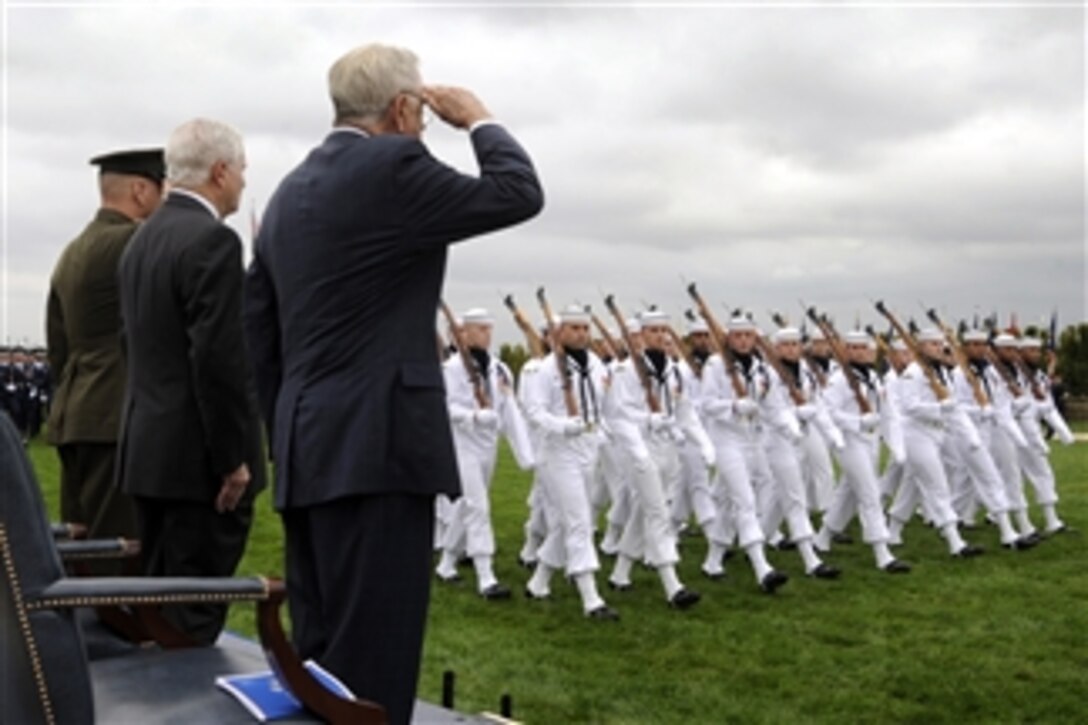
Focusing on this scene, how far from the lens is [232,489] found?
4160mm

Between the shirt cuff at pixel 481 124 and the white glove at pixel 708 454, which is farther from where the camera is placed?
the white glove at pixel 708 454

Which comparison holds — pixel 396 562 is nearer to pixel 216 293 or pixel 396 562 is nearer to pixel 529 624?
pixel 216 293

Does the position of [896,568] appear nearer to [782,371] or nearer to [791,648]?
[782,371]

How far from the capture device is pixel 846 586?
32.8 ft

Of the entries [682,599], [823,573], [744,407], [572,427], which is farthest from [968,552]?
[572,427]

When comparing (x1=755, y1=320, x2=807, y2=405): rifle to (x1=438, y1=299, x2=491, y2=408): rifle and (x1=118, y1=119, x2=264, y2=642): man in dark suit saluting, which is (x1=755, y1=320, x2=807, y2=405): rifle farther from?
(x1=118, y1=119, x2=264, y2=642): man in dark suit saluting

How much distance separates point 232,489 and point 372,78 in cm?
156

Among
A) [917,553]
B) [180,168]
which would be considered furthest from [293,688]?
[917,553]

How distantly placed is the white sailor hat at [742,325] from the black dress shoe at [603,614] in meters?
3.54

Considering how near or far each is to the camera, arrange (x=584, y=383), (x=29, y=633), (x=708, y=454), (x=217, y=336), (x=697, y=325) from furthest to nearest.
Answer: (x=697, y=325) < (x=708, y=454) < (x=584, y=383) < (x=217, y=336) < (x=29, y=633)

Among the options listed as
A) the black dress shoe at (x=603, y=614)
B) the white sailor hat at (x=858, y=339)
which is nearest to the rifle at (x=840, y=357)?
the white sailor hat at (x=858, y=339)

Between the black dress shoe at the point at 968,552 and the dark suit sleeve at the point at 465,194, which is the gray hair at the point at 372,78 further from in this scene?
the black dress shoe at the point at 968,552

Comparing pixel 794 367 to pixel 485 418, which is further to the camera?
pixel 794 367

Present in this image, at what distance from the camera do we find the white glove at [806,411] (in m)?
11.6
